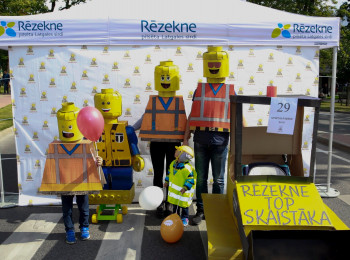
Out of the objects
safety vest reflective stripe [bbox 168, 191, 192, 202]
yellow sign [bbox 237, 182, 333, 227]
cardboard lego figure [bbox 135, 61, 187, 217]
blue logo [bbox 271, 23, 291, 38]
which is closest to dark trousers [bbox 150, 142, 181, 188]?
cardboard lego figure [bbox 135, 61, 187, 217]

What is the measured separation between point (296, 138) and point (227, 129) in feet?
2.88

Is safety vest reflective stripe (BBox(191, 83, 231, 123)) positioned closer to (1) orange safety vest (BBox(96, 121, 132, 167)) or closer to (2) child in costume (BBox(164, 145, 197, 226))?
(2) child in costume (BBox(164, 145, 197, 226))

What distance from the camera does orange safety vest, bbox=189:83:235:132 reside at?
4.30m

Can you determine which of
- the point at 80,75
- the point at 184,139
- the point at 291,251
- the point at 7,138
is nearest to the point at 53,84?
the point at 80,75

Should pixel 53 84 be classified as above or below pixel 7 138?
above

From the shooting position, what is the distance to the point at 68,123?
390cm

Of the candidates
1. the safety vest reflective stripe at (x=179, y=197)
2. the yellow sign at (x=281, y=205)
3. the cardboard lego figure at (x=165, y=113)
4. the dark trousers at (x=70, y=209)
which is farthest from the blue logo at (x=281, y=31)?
the dark trousers at (x=70, y=209)

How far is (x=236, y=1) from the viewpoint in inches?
209

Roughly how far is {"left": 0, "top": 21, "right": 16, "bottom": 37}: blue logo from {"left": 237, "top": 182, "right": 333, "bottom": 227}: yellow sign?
11.8ft

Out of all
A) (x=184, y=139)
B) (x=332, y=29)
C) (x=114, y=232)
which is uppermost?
(x=332, y=29)

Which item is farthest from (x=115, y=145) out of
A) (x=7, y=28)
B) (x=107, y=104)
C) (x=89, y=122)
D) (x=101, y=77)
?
(x=7, y=28)

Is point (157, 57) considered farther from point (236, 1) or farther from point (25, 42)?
point (25, 42)

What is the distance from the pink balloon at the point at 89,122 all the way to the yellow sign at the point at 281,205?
160cm

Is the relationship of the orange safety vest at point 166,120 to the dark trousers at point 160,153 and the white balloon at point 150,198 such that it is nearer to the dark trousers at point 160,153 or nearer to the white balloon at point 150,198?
the dark trousers at point 160,153
